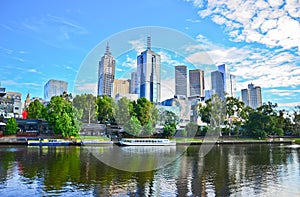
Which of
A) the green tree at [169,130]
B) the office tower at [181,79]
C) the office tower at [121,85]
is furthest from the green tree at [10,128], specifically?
the office tower at [181,79]

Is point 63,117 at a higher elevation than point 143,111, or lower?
lower

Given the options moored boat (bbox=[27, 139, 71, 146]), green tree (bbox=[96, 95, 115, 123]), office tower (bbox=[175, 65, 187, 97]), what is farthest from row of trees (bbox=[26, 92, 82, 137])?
office tower (bbox=[175, 65, 187, 97])

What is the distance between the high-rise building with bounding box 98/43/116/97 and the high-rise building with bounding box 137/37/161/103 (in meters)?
1.54

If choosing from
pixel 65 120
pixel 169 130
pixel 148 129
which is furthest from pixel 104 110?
pixel 169 130

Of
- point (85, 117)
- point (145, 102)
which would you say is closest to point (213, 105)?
point (145, 102)

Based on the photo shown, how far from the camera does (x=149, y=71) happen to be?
1405 cm

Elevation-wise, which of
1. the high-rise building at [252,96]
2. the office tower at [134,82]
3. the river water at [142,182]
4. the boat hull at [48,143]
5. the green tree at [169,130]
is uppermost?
the high-rise building at [252,96]

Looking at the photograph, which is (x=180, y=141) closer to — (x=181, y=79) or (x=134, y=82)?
(x=134, y=82)

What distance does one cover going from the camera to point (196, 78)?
48.2 ft

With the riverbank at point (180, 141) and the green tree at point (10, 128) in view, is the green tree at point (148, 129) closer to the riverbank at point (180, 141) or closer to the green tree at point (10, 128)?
the riverbank at point (180, 141)

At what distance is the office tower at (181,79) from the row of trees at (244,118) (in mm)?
43422

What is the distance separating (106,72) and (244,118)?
54.4m

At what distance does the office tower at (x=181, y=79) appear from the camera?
13977 millimetres

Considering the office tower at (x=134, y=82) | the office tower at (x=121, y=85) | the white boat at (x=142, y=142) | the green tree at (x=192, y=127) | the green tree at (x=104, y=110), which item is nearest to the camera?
the office tower at (x=134, y=82)
